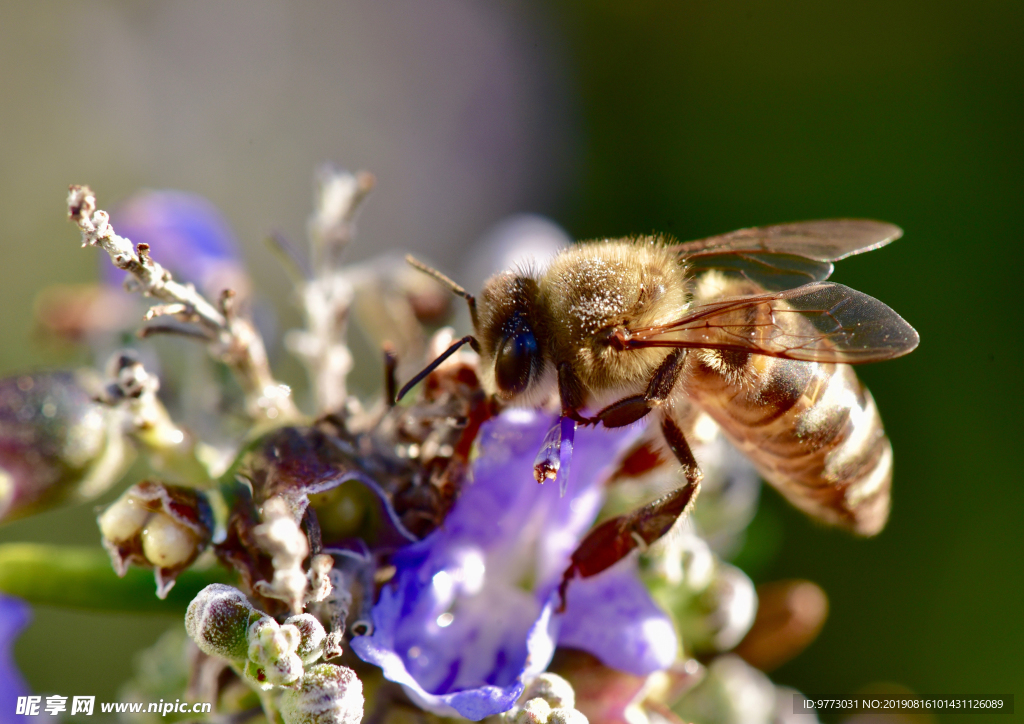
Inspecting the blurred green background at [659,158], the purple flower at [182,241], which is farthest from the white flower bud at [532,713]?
the blurred green background at [659,158]

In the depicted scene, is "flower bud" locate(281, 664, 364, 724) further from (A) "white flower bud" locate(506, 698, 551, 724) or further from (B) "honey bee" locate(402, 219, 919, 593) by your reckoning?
(B) "honey bee" locate(402, 219, 919, 593)

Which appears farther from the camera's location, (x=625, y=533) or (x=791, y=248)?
(x=791, y=248)

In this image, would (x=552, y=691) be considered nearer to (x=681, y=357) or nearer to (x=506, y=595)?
(x=506, y=595)

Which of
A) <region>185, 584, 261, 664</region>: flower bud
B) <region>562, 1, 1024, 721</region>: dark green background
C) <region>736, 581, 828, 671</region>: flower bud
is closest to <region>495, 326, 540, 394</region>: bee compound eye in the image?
<region>185, 584, 261, 664</region>: flower bud

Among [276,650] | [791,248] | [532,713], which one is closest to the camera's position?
[276,650]

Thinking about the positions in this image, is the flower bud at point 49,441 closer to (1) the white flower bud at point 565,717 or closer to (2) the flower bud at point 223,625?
(2) the flower bud at point 223,625

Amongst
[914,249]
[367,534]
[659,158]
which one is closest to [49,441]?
[367,534]
